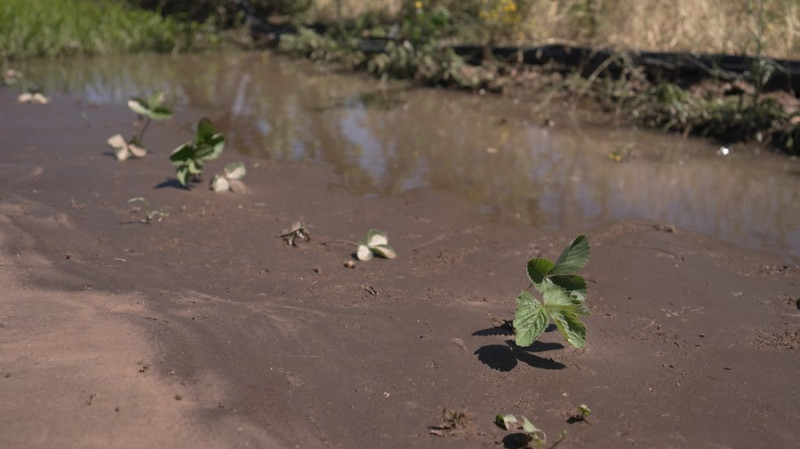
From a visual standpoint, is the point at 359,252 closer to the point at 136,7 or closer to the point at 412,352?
the point at 412,352

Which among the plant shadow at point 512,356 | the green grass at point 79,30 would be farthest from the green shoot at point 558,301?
the green grass at point 79,30

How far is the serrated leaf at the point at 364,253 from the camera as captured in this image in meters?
4.21

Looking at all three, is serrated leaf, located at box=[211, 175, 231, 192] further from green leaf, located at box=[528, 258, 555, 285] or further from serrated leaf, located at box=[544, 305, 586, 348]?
serrated leaf, located at box=[544, 305, 586, 348]

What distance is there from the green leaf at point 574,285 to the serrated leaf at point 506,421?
67cm

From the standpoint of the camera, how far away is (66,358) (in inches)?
113

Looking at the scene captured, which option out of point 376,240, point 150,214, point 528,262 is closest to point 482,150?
point 376,240

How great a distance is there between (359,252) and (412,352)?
106cm

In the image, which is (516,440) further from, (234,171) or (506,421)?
(234,171)

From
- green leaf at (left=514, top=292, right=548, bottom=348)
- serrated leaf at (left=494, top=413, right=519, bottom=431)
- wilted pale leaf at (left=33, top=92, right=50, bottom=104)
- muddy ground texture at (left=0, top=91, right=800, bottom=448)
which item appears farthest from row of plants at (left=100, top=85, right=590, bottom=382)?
wilted pale leaf at (left=33, top=92, right=50, bottom=104)

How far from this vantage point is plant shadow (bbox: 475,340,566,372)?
10.5ft

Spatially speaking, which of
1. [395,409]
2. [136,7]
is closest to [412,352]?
[395,409]

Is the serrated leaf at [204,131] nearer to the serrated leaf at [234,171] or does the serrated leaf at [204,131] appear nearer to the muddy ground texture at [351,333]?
the serrated leaf at [234,171]

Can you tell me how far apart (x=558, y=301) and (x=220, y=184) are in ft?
8.57

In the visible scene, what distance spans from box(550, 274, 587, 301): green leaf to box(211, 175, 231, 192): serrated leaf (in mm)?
2536
